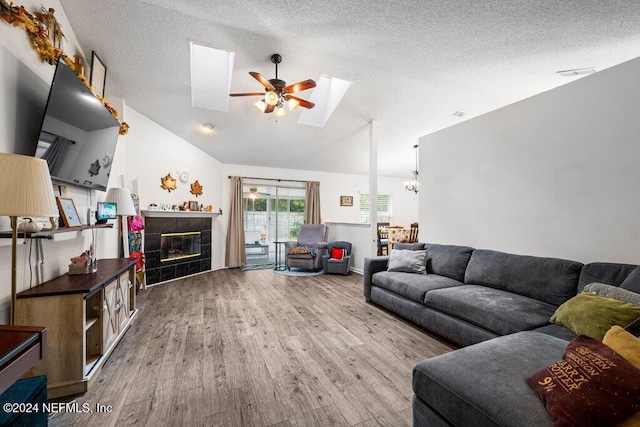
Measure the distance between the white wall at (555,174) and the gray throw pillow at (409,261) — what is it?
62 cm

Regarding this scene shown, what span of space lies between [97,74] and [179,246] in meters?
3.07

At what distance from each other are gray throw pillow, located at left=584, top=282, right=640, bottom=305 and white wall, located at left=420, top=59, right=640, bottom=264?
66 centimetres

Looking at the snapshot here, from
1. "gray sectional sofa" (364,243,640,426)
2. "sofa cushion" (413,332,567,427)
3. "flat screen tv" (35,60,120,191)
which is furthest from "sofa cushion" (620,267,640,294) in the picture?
Result: "flat screen tv" (35,60,120,191)

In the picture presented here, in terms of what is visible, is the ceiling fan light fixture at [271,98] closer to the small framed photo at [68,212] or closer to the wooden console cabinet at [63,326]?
the small framed photo at [68,212]

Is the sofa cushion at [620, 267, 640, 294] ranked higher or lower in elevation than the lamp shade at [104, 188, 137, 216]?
lower

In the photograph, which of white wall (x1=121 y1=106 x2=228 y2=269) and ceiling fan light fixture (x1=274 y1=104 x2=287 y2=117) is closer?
ceiling fan light fixture (x1=274 y1=104 x2=287 y2=117)

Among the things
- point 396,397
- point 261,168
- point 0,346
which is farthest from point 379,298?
point 261,168

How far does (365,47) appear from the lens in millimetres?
2818

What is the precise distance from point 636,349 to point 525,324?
2.88ft

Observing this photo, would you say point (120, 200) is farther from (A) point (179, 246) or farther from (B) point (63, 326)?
(A) point (179, 246)

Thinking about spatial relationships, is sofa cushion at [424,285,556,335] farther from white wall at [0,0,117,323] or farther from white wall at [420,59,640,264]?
white wall at [0,0,117,323]

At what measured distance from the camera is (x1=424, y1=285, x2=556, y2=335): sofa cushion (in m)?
1.91

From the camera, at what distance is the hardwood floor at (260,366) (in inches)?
61.2

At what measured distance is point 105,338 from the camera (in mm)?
2016
